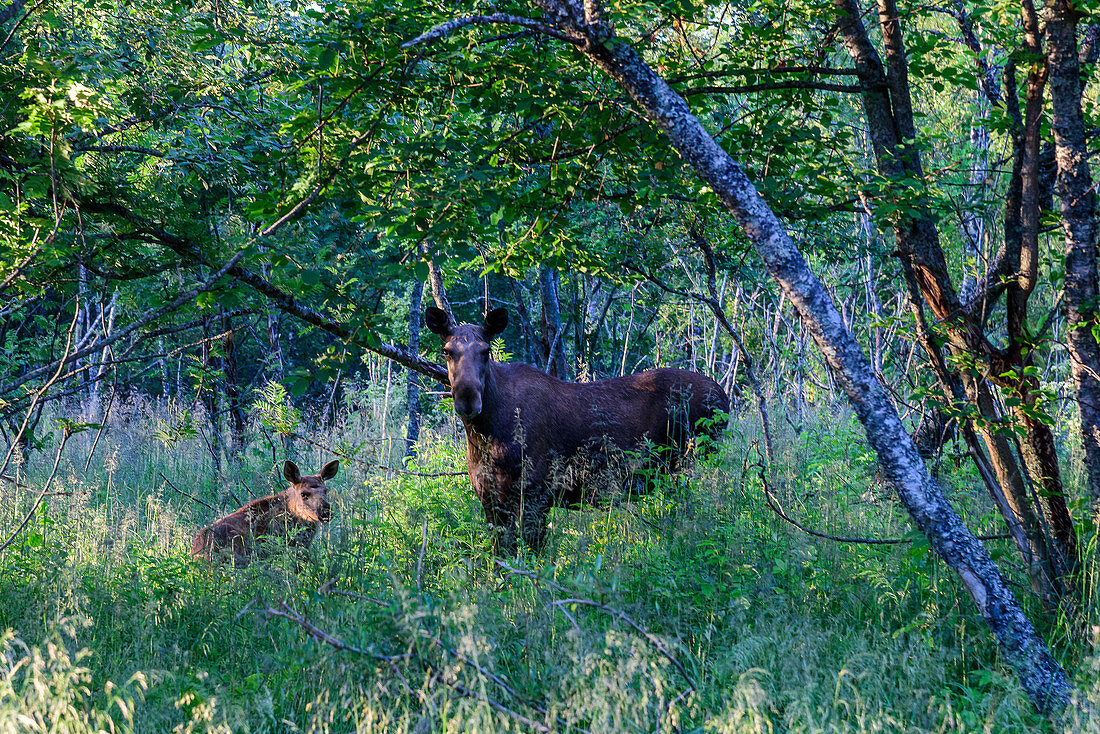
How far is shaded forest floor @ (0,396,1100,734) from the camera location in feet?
11.5

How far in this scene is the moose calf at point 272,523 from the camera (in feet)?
21.0

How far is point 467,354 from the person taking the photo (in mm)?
6375

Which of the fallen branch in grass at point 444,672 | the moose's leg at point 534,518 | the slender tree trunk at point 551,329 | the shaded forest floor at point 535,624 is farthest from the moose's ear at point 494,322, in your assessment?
the fallen branch in grass at point 444,672

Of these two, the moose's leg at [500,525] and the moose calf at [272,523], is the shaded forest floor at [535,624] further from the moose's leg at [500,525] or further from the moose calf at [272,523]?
the moose calf at [272,523]

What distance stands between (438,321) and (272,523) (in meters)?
2.27

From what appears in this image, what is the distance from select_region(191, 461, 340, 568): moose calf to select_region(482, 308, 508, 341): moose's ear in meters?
2.20

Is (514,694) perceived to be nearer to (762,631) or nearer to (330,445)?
(762,631)

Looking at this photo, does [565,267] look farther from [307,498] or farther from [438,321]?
[307,498]

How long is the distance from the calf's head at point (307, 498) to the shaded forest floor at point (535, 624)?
45cm

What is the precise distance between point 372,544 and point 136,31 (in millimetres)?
5689

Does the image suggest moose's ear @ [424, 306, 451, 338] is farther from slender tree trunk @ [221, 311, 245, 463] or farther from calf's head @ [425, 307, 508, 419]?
slender tree trunk @ [221, 311, 245, 463]

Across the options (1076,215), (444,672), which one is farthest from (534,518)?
(1076,215)

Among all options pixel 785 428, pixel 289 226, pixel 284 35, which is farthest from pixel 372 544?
pixel 785 428

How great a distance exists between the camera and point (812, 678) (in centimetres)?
396
